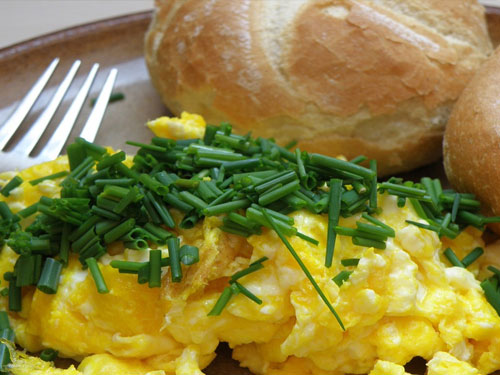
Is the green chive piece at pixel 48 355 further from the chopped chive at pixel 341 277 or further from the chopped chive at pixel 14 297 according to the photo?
the chopped chive at pixel 341 277

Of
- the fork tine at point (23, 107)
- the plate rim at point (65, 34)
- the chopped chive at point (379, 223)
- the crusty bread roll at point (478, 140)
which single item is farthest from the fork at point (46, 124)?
the crusty bread roll at point (478, 140)

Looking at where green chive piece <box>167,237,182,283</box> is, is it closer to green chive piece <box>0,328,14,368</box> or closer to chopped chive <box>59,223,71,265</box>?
chopped chive <box>59,223,71,265</box>

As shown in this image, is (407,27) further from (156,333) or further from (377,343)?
(156,333)

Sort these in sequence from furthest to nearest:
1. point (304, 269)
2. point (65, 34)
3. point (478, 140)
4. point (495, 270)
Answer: point (65, 34), point (478, 140), point (495, 270), point (304, 269)

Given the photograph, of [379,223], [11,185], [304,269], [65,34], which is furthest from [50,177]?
[65,34]

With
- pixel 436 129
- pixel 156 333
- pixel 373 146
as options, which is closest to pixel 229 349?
pixel 156 333

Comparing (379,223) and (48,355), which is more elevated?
(379,223)

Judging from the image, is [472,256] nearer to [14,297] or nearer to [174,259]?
[174,259]
